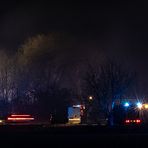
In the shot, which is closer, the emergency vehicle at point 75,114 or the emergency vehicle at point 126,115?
the emergency vehicle at point 126,115

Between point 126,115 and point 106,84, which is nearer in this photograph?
point 126,115

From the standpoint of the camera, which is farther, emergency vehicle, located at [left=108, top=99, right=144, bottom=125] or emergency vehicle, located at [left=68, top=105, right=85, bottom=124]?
emergency vehicle, located at [left=68, top=105, right=85, bottom=124]

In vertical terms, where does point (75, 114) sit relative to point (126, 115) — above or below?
above

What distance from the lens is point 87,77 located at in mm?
92375

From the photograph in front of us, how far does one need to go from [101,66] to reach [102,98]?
11.7m

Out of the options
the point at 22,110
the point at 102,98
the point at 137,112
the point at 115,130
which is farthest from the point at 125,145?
the point at 22,110

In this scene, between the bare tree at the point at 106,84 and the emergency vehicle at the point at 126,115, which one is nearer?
the emergency vehicle at the point at 126,115

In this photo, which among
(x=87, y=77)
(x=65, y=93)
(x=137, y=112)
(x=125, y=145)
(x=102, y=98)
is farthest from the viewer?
(x=65, y=93)

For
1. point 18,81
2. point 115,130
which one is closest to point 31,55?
point 18,81

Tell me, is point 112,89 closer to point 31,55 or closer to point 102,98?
point 102,98

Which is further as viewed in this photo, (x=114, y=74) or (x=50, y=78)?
(x=50, y=78)

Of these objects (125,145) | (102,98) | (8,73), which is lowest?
(125,145)

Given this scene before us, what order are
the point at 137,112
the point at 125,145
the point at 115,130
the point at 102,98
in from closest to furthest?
the point at 125,145 < the point at 115,130 < the point at 137,112 < the point at 102,98

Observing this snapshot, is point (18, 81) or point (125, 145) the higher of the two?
point (18, 81)
